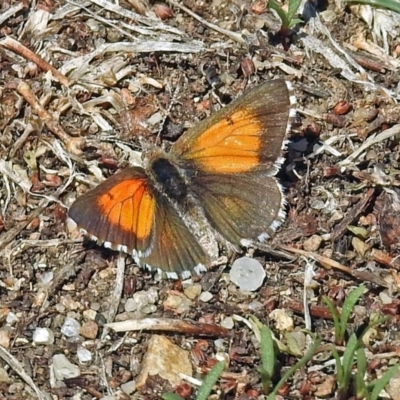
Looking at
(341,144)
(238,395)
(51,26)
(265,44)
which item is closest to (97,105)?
(51,26)

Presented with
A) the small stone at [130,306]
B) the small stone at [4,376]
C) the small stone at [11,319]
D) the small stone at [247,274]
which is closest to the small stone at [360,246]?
the small stone at [247,274]

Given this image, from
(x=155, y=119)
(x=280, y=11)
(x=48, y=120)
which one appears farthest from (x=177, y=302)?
(x=280, y=11)

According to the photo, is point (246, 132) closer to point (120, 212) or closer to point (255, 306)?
point (120, 212)

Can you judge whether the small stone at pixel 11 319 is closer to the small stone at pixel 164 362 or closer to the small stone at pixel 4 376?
the small stone at pixel 4 376

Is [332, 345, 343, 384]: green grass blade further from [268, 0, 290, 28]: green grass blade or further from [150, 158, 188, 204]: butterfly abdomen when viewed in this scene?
[268, 0, 290, 28]: green grass blade

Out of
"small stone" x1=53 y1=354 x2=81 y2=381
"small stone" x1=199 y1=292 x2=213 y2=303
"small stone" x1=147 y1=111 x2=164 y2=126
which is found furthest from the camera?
"small stone" x1=147 y1=111 x2=164 y2=126

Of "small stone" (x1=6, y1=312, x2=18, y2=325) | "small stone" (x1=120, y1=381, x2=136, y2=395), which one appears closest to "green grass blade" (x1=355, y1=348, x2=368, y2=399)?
"small stone" (x1=120, y1=381, x2=136, y2=395)

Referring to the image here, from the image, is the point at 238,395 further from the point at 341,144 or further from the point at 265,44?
the point at 265,44

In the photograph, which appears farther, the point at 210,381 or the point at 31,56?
the point at 31,56
